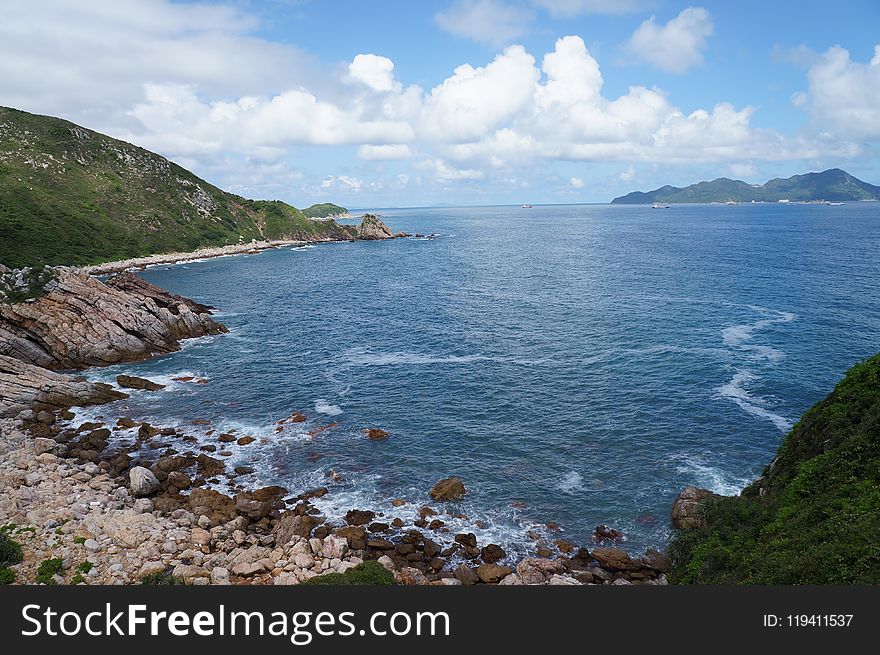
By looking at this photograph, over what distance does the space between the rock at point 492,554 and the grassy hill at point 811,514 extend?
10.3m

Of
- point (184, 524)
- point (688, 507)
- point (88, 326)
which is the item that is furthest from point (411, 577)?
point (88, 326)

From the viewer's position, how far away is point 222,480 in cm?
4369

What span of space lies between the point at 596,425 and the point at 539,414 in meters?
5.79

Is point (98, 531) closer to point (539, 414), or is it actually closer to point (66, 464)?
point (66, 464)

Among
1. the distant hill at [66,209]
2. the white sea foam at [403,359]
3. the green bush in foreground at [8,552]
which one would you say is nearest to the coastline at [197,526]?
the green bush in foreground at [8,552]

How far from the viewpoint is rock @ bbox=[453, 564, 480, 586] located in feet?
104

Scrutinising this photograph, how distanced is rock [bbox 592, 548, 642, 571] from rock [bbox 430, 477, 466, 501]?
11.3 metres

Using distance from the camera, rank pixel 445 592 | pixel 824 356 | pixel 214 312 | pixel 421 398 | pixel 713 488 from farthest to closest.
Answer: pixel 214 312 → pixel 824 356 → pixel 421 398 → pixel 713 488 → pixel 445 592

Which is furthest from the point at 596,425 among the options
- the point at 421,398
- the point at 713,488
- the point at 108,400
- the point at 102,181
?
the point at 102,181

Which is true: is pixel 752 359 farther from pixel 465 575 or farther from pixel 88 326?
pixel 88 326

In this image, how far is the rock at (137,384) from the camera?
63806 mm

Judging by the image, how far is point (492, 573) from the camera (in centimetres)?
3189

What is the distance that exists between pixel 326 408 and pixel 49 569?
30.9m

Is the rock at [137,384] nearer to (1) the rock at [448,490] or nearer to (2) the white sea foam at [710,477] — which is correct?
(1) the rock at [448,490]
